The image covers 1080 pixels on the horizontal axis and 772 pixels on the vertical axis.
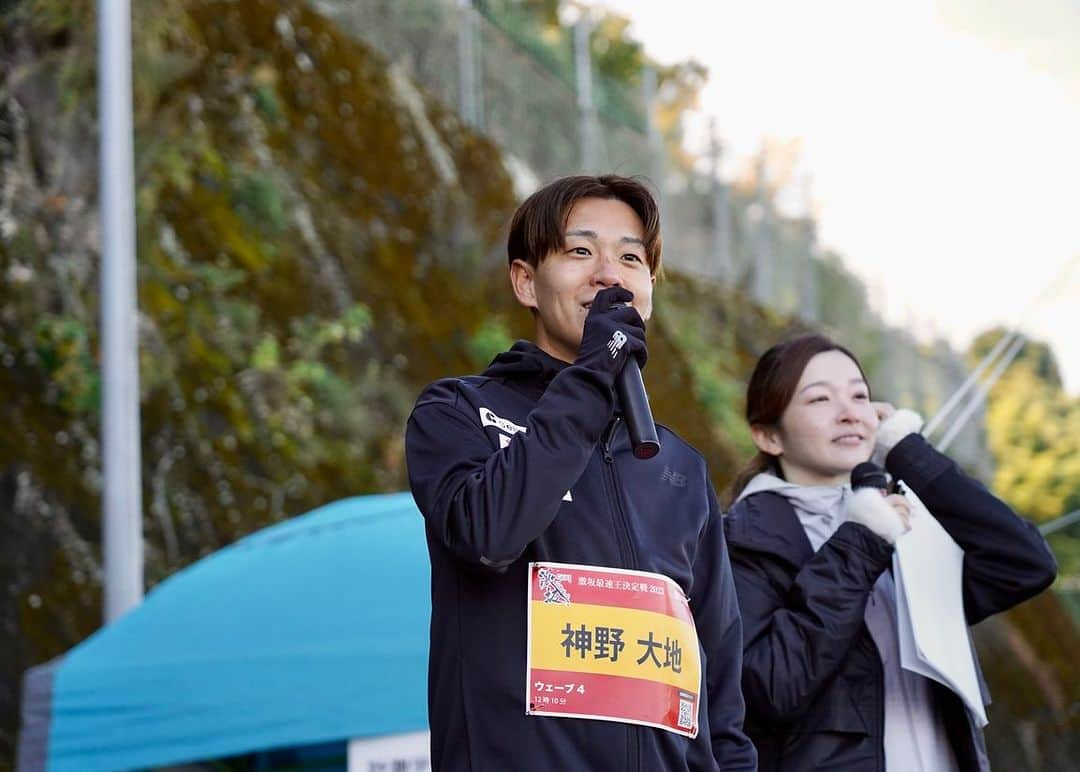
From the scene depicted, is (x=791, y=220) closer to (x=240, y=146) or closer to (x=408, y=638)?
(x=240, y=146)

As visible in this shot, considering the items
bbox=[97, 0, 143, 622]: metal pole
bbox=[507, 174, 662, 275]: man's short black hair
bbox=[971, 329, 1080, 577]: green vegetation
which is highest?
bbox=[971, 329, 1080, 577]: green vegetation

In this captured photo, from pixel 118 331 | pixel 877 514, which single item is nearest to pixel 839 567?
pixel 877 514

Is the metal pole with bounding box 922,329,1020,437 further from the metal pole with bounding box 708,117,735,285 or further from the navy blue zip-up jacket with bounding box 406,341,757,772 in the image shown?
the metal pole with bounding box 708,117,735,285

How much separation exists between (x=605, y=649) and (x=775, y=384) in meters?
1.23

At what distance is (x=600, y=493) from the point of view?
2.18 meters

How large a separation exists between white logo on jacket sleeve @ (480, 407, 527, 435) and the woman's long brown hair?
1071 millimetres

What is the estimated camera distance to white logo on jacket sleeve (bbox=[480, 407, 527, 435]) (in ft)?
7.24

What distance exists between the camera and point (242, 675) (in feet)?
13.5

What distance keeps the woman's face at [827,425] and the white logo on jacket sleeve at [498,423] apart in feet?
3.49

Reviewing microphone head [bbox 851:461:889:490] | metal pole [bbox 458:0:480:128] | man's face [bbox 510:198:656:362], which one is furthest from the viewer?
metal pole [bbox 458:0:480:128]

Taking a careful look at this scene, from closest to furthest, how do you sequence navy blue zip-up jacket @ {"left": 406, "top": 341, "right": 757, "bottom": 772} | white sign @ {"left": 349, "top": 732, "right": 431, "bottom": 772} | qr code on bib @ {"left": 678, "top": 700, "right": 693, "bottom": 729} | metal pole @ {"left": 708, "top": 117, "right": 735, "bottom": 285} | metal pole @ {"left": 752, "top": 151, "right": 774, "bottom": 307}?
navy blue zip-up jacket @ {"left": 406, "top": 341, "right": 757, "bottom": 772} → qr code on bib @ {"left": 678, "top": 700, "right": 693, "bottom": 729} → white sign @ {"left": 349, "top": 732, "right": 431, "bottom": 772} → metal pole @ {"left": 708, "top": 117, "right": 735, "bottom": 285} → metal pole @ {"left": 752, "top": 151, "right": 774, "bottom": 307}

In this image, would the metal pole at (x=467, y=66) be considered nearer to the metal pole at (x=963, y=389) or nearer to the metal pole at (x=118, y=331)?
the metal pole at (x=118, y=331)

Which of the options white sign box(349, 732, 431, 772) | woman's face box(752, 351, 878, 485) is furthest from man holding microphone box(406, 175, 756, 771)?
white sign box(349, 732, 431, 772)

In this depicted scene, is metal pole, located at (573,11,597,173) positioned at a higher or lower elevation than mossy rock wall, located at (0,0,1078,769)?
higher
